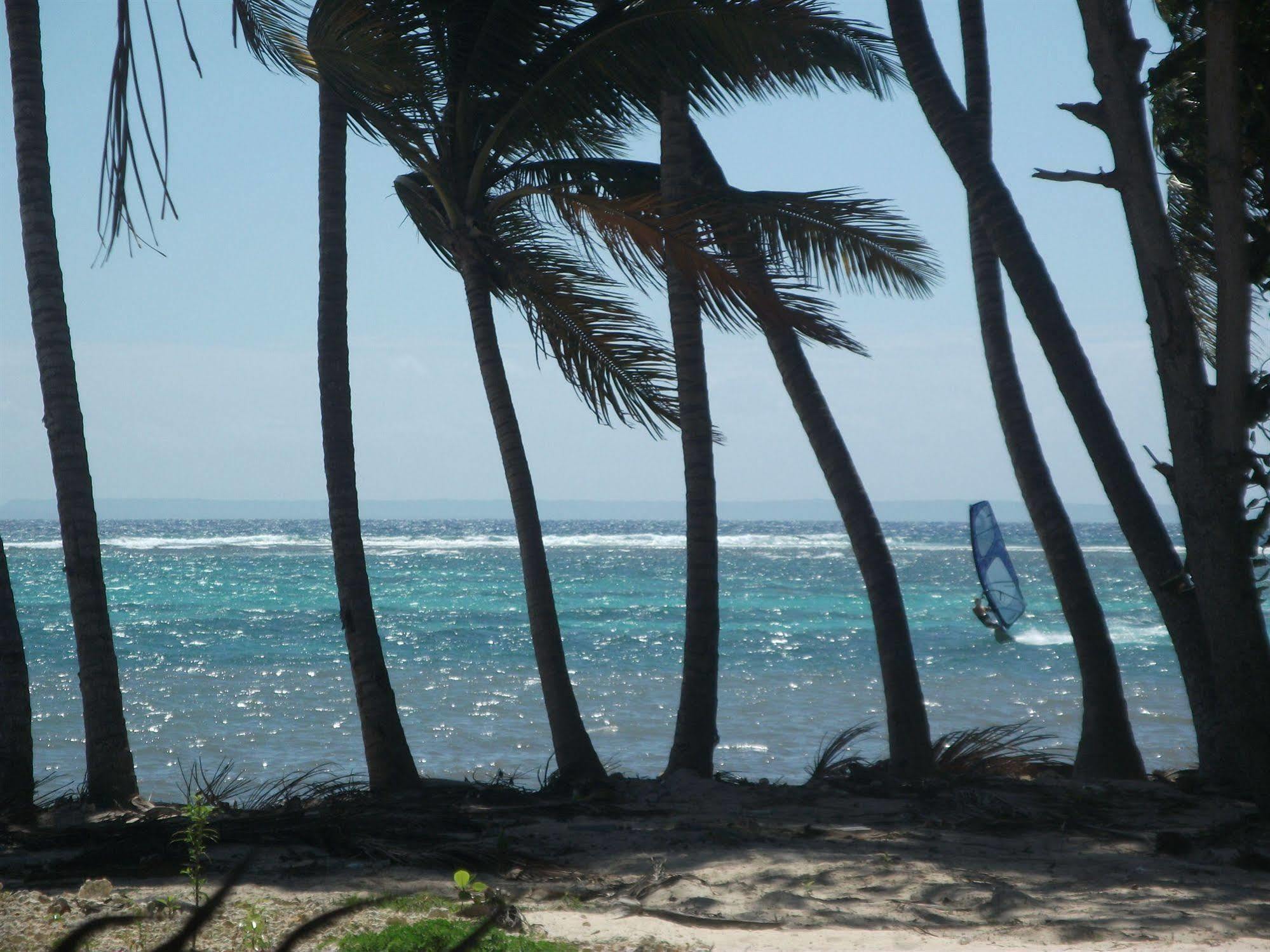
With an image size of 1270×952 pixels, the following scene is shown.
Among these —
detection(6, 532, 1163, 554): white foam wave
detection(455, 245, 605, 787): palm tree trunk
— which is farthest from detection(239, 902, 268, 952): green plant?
detection(6, 532, 1163, 554): white foam wave

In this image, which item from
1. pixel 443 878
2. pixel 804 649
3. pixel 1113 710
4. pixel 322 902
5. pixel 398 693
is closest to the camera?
pixel 322 902

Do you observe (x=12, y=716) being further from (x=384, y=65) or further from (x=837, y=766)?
(x=837, y=766)

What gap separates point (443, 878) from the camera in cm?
448

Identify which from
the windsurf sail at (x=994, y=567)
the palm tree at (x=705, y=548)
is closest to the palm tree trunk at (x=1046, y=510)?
the palm tree at (x=705, y=548)

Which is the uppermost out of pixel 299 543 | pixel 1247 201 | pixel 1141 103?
pixel 1141 103

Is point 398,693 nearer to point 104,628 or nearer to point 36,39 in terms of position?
point 104,628

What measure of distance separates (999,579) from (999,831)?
18.4 meters

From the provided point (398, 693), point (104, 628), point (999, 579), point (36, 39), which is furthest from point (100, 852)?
point (999, 579)

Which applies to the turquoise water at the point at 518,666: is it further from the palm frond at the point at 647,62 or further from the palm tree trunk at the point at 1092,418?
the palm frond at the point at 647,62

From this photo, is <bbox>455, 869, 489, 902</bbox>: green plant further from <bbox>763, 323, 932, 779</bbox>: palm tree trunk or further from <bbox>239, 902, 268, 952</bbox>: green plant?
<bbox>763, 323, 932, 779</bbox>: palm tree trunk

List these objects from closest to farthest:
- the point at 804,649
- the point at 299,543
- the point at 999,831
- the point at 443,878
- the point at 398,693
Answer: the point at 443,878, the point at 999,831, the point at 398,693, the point at 804,649, the point at 299,543

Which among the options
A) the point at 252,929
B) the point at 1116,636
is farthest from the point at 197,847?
the point at 1116,636

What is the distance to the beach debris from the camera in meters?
4.02

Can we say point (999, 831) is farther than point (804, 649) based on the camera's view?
No
